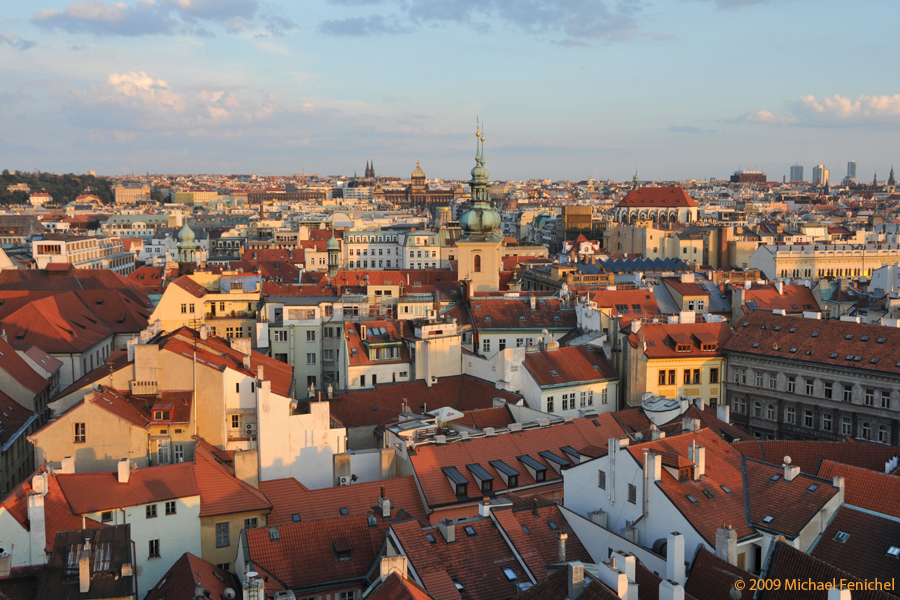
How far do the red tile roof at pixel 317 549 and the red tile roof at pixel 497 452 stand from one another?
5.54 m

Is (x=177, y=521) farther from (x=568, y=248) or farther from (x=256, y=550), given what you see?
(x=568, y=248)

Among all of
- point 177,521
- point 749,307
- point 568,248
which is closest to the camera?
point 177,521

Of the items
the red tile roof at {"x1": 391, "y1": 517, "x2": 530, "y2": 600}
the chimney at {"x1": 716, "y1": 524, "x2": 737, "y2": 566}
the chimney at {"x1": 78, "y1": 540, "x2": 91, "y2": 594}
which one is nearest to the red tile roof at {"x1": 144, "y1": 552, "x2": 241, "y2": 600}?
the chimney at {"x1": 78, "y1": 540, "x2": 91, "y2": 594}

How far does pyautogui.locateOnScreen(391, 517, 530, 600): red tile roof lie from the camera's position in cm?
3036

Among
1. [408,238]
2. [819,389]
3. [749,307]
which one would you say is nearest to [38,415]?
[819,389]

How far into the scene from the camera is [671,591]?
24828 millimetres

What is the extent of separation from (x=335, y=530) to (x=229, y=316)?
4412 centimetres

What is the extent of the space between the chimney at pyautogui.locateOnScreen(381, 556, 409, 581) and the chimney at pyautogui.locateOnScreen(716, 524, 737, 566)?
35.7ft

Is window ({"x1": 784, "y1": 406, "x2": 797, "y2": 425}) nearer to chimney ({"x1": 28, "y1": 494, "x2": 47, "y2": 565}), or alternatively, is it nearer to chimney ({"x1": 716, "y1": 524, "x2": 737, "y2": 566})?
chimney ({"x1": 716, "y1": 524, "x2": 737, "y2": 566})

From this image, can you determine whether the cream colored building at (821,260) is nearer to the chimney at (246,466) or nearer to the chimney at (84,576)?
the chimney at (246,466)

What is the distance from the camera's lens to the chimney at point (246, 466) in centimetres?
3878

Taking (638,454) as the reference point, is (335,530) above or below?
below

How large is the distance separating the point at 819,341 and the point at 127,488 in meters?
43.1

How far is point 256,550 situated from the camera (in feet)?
106
